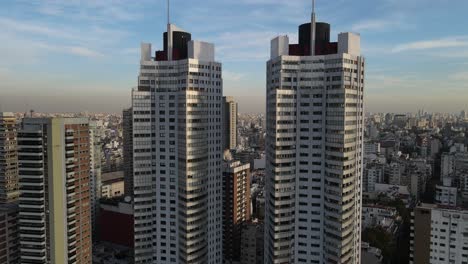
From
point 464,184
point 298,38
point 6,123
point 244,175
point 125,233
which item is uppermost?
point 298,38

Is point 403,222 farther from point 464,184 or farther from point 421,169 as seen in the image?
point 421,169

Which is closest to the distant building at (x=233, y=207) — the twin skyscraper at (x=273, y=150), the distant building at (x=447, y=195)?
the twin skyscraper at (x=273, y=150)

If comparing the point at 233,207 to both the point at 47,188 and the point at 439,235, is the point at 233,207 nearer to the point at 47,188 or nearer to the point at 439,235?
the point at 47,188

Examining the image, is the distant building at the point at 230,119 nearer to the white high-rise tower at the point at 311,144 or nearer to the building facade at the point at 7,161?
the building facade at the point at 7,161

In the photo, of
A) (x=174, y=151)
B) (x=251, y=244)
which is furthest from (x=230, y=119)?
(x=174, y=151)

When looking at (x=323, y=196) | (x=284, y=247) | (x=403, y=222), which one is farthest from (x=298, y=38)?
(x=403, y=222)

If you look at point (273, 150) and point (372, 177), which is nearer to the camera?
point (273, 150)
